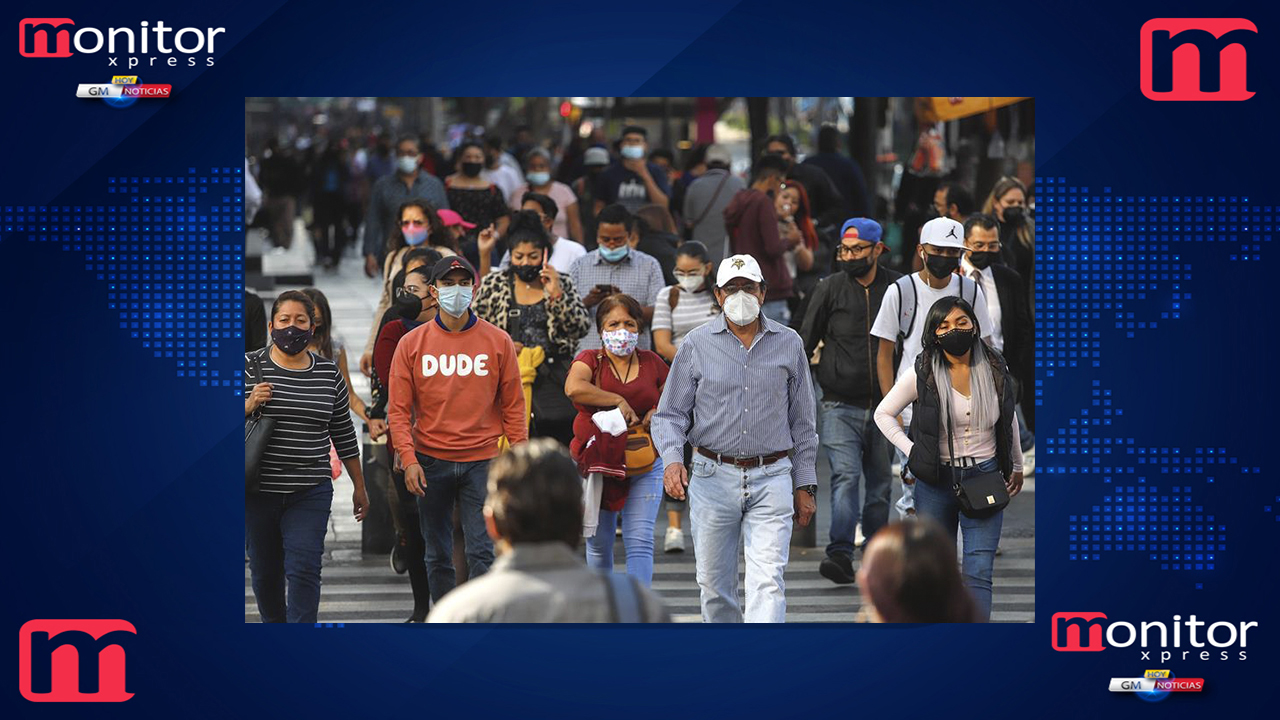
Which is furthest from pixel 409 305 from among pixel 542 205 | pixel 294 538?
pixel 542 205

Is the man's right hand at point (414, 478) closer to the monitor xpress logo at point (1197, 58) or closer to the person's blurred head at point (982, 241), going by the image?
the monitor xpress logo at point (1197, 58)

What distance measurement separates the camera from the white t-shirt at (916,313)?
9594 mm

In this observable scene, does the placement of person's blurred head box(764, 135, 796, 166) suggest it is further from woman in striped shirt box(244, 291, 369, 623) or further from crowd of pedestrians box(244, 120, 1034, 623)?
woman in striped shirt box(244, 291, 369, 623)

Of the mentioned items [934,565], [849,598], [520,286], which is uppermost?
[520,286]

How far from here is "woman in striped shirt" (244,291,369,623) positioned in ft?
27.1

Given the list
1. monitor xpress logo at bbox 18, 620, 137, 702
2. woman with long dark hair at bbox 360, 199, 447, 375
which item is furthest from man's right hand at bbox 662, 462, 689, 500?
woman with long dark hair at bbox 360, 199, 447, 375

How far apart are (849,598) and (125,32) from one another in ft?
15.2

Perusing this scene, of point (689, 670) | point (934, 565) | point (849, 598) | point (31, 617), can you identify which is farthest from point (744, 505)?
point (934, 565)

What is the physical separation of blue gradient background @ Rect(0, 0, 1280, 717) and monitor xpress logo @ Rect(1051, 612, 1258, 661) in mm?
41

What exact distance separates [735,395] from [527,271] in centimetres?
200

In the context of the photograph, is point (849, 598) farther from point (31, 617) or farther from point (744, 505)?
point (31, 617)

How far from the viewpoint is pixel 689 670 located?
721 centimetres

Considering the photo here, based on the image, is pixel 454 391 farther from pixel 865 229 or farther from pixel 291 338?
pixel 865 229

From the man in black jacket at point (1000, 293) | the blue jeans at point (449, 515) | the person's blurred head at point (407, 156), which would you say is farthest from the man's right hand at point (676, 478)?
the person's blurred head at point (407, 156)
